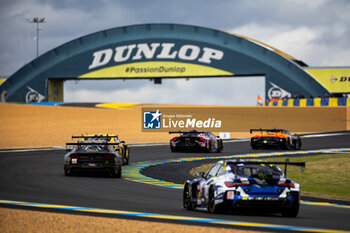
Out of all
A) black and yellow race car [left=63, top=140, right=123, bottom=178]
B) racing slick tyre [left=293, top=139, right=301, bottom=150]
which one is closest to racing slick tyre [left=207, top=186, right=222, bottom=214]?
black and yellow race car [left=63, top=140, right=123, bottom=178]

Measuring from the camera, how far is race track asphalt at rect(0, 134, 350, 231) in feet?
43.4

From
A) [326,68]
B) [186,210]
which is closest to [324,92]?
[326,68]

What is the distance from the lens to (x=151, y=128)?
57.5 meters

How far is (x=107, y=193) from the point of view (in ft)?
58.7

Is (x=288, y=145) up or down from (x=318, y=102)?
down

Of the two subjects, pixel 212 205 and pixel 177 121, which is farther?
pixel 177 121

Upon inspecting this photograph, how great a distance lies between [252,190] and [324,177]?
11469mm

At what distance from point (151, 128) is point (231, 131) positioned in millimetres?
6342

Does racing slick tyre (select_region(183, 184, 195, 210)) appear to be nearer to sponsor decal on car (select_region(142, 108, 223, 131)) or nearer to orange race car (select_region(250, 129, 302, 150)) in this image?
orange race car (select_region(250, 129, 302, 150))

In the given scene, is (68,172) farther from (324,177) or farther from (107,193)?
(324,177)

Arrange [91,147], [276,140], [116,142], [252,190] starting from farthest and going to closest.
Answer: [276,140] → [116,142] → [91,147] → [252,190]

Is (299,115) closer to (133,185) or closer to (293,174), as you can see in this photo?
(293,174)

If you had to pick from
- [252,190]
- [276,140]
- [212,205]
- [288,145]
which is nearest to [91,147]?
[212,205]

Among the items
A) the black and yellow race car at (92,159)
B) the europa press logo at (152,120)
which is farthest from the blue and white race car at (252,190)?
the europa press logo at (152,120)
